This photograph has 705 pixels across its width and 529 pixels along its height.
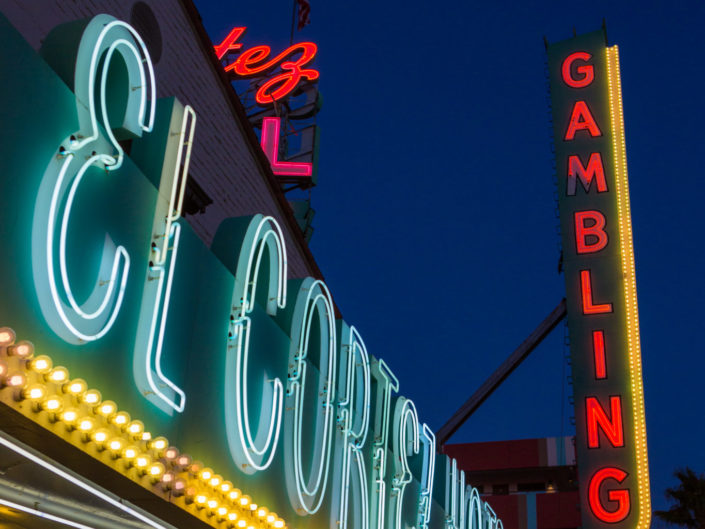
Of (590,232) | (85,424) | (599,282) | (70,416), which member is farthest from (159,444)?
(590,232)

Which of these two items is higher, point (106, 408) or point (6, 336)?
point (6, 336)

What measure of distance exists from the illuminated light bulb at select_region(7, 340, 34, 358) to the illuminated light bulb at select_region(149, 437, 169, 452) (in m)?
1.61

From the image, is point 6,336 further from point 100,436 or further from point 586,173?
point 586,173

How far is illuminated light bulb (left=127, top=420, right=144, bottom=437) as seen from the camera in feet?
22.1

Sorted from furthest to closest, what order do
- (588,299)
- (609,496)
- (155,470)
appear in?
(588,299) < (609,496) < (155,470)

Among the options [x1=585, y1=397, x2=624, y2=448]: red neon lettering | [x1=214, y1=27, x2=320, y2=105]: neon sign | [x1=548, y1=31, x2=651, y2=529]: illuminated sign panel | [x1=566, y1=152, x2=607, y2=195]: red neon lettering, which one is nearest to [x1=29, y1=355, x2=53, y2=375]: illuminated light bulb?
[x1=548, y1=31, x2=651, y2=529]: illuminated sign panel

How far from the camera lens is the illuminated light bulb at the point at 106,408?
6434mm

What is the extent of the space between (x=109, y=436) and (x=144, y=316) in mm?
1088

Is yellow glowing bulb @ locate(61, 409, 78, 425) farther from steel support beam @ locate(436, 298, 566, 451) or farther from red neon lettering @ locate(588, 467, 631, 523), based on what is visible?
steel support beam @ locate(436, 298, 566, 451)

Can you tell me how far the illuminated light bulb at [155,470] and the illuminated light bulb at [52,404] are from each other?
1.20m

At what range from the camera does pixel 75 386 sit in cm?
612

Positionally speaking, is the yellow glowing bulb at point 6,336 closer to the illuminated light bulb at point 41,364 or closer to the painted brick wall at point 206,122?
the illuminated light bulb at point 41,364

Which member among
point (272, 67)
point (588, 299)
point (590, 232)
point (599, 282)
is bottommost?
point (588, 299)

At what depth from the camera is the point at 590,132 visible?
22250 mm
